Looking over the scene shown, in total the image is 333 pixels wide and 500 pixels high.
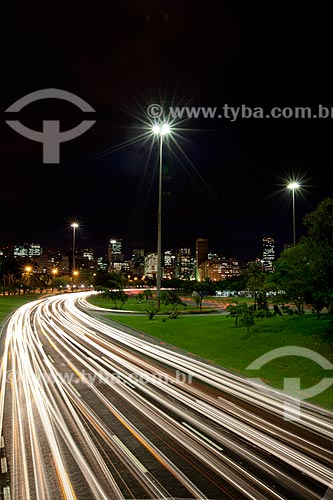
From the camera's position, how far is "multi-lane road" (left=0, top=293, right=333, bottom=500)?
23.6 feet

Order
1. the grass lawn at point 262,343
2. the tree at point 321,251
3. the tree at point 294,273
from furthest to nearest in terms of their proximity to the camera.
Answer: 1. the tree at point 294,273
2. the tree at point 321,251
3. the grass lawn at point 262,343

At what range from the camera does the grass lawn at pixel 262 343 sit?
1514 centimetres

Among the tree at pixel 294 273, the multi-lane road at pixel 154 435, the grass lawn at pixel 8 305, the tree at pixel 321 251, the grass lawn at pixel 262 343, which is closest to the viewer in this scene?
the multi-lane road at pixel 154 435

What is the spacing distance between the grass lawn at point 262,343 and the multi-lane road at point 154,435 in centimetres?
154

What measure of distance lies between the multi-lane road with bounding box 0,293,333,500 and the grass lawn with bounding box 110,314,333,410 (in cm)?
154

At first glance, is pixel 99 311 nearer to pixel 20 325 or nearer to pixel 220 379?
pixel 20 325

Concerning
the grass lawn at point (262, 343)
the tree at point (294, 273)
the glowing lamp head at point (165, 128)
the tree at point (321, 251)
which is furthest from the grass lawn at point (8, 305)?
the tree at point (321, 251)

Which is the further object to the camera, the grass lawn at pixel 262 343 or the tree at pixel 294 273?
the tree at pixel 294 273

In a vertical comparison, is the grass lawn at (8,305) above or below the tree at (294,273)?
below

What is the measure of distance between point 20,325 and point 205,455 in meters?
26.3

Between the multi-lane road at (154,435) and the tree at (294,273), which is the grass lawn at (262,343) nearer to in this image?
the multi-lane road at (154,435)

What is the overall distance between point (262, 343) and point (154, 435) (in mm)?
11854

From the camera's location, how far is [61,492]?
6.97 metres

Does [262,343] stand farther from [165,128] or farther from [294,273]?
[165,128]
